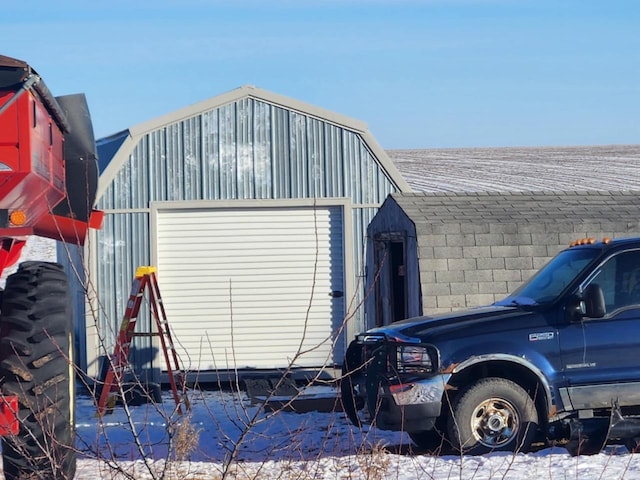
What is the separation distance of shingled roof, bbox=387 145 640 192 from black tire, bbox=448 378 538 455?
6.81m

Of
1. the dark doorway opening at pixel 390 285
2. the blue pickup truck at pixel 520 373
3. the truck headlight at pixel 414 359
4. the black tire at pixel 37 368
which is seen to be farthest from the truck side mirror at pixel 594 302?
the dark doorway opening at pixel 390 285

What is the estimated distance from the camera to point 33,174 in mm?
5859

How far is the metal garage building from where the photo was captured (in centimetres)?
1571

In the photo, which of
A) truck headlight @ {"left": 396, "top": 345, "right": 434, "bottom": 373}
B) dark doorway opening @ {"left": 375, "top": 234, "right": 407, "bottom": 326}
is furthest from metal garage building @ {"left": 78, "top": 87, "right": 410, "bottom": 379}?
truck headlight @ {"left": 396, "top": 345, "right": 434, "bottom": 373}

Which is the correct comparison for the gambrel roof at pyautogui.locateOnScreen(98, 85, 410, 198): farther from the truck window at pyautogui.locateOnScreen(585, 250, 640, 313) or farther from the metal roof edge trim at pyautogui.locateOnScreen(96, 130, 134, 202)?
the truck window at pyautogui.locateOnScreen(585, 250, 640, 313)

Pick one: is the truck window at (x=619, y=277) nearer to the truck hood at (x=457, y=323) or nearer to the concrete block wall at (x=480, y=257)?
the truck hood at (x=457, y=323)

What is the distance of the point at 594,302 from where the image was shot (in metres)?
8.26

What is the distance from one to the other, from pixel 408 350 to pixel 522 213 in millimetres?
4802

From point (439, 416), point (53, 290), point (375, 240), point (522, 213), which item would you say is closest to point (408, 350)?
point (439, 416)

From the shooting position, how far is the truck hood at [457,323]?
28.0ft

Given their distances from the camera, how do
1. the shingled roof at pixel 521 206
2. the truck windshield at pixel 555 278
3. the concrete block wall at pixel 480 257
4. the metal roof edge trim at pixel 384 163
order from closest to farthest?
the truck windshield at pixel 555 278, the concrete block wall at pixel 480 257, the shingled roof at pixel 521 206, the metal roof edge trim at pixel 384 163

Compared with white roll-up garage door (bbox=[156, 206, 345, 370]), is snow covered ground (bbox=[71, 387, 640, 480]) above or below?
below

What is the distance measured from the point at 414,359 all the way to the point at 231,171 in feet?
26.1

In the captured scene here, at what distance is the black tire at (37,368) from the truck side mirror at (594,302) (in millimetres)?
4156
